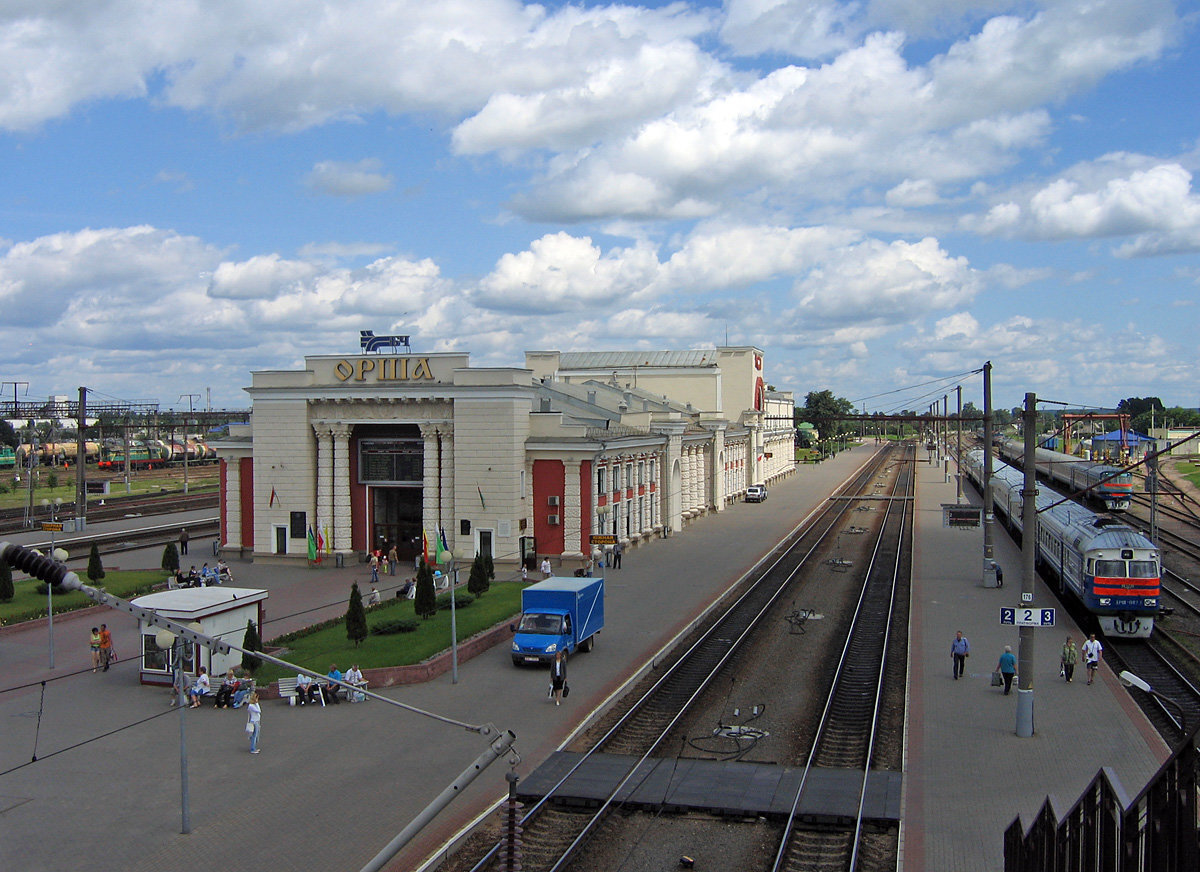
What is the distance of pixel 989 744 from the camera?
2166 cm

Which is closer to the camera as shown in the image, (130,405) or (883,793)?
(883,793)

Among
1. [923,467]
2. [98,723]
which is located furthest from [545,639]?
[923,467]

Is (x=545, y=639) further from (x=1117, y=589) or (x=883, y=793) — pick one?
(x=1117, y=589)

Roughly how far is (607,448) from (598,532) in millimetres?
4381

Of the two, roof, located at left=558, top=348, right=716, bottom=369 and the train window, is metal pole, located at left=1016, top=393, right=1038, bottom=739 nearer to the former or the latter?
the train window

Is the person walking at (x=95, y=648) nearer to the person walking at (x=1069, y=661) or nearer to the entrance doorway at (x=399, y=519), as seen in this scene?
the entrance doorway at (x=399, y=519)

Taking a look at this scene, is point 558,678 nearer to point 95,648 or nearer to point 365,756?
point 365,756

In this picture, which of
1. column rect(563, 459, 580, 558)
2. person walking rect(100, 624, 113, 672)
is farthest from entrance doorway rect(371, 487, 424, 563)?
person walking rect(100, 624, 113, 672)

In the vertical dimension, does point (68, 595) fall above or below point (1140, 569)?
below

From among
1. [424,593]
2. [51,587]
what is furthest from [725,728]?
[51,587]

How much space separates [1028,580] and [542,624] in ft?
45.1

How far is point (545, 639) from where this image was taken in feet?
95.8

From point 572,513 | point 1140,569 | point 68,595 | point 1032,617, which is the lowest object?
point 68,595

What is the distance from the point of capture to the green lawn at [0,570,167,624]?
35.8m
